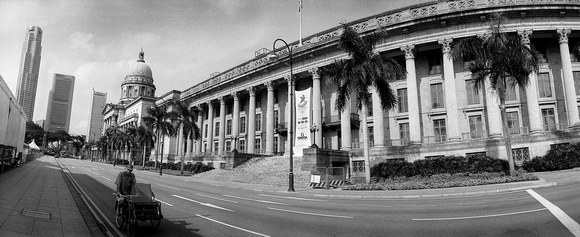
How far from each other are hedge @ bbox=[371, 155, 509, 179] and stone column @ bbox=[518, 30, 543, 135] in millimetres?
6001

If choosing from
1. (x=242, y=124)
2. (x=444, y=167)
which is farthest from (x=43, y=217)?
(x=242, y=124)

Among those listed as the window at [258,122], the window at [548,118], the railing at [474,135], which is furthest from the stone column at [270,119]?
the window at [548,118]

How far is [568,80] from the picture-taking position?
30.3 meters

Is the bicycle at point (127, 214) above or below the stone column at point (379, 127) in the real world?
below

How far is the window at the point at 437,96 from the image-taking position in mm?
35938

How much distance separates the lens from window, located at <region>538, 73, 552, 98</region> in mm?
32812

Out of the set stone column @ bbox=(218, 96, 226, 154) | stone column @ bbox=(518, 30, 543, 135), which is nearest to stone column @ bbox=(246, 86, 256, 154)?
stone column @ bbox=(218, 96, 226, 154)

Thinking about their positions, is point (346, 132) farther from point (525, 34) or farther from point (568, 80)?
point (568, 80)

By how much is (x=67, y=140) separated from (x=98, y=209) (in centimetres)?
17627

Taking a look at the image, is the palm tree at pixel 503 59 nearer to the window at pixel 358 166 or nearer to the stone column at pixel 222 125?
the window at pixel 358 166

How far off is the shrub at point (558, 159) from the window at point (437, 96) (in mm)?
11021

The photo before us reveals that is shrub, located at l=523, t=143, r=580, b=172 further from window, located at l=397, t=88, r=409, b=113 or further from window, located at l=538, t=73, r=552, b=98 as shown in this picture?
window, located at l=397, t=88, r=409, b=113

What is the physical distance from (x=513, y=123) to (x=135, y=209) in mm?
37037

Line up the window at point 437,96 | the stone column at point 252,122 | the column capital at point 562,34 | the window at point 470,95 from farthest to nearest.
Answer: the stone column at point 252,122 < the window at point 437,96 < the window at point 470,95 < the column capital at point 562,34
